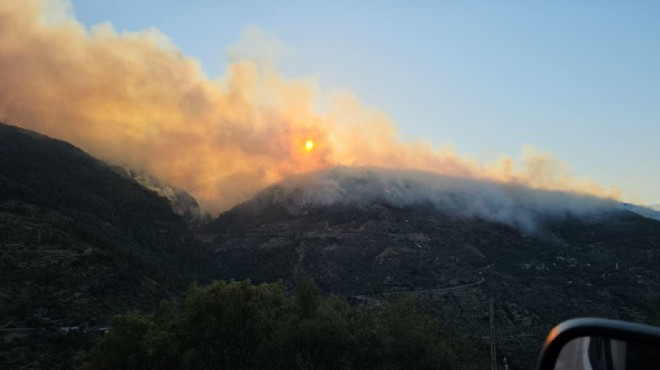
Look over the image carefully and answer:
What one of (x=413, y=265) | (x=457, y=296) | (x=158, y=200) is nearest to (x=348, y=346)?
(x=457, y=296)

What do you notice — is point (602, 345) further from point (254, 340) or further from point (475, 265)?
point (475, 265)

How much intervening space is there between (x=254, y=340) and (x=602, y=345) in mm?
36029

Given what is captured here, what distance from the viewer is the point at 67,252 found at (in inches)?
3391

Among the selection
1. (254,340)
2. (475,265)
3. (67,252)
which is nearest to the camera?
(254,340)

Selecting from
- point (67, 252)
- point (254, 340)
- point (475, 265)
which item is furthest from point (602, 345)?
point (475, 265)

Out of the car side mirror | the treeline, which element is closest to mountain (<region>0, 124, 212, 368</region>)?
the treeline

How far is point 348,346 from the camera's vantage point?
3572 centimetres

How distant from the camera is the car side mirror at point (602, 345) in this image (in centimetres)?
376

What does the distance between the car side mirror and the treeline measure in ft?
98.4

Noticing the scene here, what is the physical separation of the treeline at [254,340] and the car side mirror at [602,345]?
3000 cm

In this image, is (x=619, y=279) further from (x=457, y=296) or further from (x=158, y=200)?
(x=158, y=200)

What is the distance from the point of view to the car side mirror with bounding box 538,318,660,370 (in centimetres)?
376

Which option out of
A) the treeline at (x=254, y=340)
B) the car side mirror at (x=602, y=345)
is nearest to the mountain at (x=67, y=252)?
the treeline at (x=254, y=340)

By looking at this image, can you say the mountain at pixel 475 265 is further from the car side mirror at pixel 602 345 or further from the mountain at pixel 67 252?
the car side mirror at pixel 602 345
